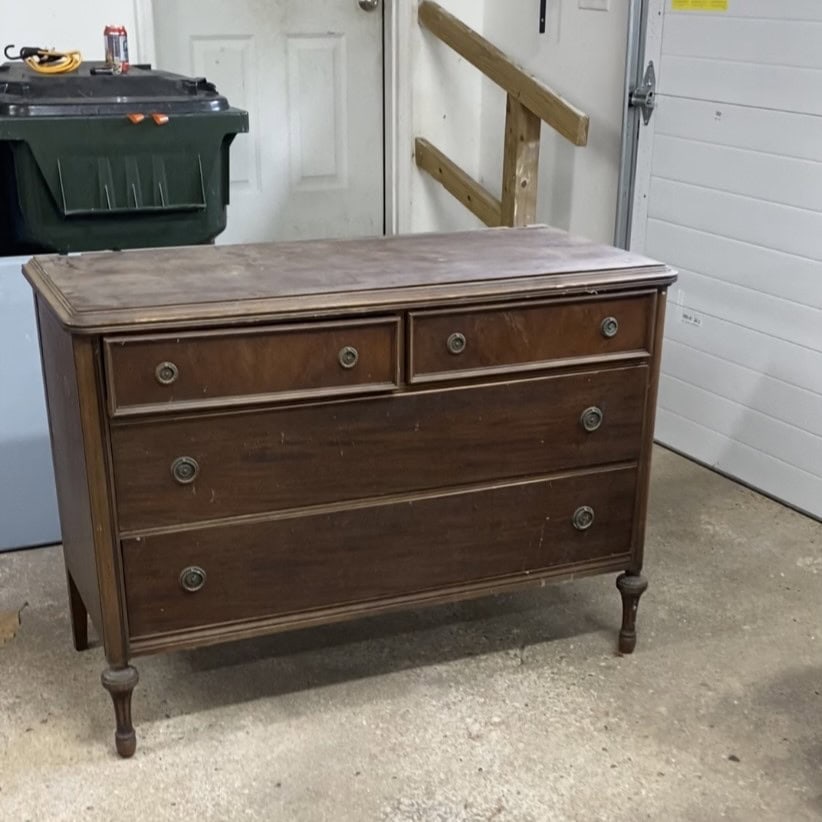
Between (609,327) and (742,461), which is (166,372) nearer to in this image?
(609,327)

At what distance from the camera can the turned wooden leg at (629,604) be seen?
2311mm

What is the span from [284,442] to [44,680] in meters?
0.77

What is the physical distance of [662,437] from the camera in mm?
3488

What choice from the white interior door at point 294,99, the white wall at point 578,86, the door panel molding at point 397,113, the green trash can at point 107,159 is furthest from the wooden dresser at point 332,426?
the door panel molding at point 397,113

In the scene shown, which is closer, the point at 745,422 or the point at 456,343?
the point at 456,343

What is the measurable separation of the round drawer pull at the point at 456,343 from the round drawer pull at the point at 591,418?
0.99 feet

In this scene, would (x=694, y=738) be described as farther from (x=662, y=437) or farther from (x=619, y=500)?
(x=662, y=437)

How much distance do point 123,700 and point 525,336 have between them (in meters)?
0.96

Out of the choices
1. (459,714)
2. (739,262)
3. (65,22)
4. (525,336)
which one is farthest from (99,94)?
(739,262)

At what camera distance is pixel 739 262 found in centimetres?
311

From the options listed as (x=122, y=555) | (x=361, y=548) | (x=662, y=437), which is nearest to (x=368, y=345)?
(x=361, y=548)

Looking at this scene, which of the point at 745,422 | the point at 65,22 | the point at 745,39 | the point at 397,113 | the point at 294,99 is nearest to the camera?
the point at 745,39

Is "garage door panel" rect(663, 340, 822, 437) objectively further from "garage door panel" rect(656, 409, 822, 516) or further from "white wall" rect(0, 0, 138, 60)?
"white wall" rect(0, 0, 138, 60)

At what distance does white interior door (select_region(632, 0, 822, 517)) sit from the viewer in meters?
2.88
